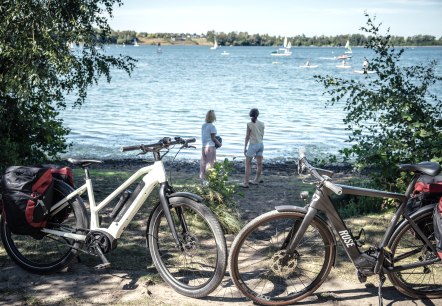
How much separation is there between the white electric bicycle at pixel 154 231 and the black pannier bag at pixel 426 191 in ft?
5.69

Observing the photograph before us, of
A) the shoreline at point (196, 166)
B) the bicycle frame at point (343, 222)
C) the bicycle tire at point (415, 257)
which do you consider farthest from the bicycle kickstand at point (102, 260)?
the shoreline at point (196, 166)

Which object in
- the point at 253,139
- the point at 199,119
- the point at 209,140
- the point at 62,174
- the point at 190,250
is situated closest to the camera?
the point at 190,250

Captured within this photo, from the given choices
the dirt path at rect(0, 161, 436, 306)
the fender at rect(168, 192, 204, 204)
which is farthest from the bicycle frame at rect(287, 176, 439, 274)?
the fender at rect(168, 192, 204, 204)

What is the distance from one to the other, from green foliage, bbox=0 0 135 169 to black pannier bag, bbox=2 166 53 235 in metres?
2.89

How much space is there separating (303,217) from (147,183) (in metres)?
1.47

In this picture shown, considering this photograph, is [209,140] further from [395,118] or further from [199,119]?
[199,119]

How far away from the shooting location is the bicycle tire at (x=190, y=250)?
4.78 m

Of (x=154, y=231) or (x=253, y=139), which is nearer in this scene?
(x=154, y=231)

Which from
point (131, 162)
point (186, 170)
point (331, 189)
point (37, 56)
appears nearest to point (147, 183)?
point (331, 189)

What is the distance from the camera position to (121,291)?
504 centimetres

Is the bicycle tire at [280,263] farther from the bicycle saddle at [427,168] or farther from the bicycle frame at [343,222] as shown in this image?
the bicycle saddle at [427,168]

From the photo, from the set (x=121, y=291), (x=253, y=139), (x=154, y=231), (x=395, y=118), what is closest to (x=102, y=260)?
(x=121, y=291)

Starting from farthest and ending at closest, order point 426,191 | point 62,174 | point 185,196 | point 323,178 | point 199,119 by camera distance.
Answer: point 199,119 < point 62,174 < point 185,196 < point 426,191 < point 323,178

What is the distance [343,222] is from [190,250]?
143 centimetres
